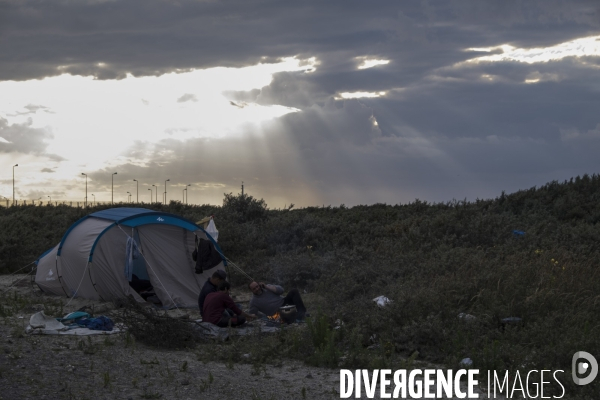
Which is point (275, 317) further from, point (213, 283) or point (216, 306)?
point (216, 306)

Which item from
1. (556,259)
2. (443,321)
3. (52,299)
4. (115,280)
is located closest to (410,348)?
(443,321)

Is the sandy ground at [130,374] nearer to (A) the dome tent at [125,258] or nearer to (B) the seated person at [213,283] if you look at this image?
(B) the seated person at [213,283]

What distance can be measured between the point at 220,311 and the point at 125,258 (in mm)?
4116

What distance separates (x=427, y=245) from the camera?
60.0 ft

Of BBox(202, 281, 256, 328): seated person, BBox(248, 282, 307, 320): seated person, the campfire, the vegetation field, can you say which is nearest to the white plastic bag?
the vegetation field

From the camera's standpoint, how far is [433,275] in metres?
14.0

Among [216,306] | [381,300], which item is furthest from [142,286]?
[381,300]

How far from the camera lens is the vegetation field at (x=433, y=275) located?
898cm

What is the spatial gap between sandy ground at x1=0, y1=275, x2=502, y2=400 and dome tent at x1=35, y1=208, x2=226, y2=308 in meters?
4.41

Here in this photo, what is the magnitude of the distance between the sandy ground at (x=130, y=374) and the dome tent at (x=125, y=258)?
4412 millimetres

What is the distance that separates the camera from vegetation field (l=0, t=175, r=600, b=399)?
8.98m

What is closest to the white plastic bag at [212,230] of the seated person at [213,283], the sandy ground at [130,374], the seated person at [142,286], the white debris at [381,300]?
the seated person at [142,286]

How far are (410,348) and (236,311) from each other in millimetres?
3339

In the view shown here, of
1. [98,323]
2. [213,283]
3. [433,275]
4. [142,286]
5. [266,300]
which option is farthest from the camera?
[142,286]
